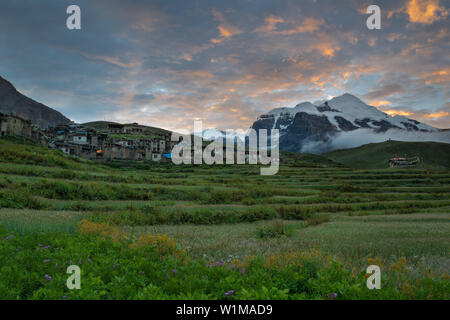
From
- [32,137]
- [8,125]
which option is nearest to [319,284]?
[8,125]

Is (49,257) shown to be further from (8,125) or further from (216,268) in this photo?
(8,125)

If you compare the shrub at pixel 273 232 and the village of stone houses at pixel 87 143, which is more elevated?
the village of stone houses at pixel 87 143

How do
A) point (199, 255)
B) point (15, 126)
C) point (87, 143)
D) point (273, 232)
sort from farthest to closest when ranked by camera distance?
1. point (87, 143)
2. point (15, 126)
3. point (273, 232)
4. point (199, 255)

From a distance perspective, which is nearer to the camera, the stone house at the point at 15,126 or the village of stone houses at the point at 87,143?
the stone house at the point at 15,126

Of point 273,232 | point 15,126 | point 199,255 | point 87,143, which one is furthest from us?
point 87,143

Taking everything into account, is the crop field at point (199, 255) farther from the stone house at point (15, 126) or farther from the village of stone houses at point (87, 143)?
the village of stone houses at point (87, 143)

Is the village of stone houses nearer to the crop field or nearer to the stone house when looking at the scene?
the stone house

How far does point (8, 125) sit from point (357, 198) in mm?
75540

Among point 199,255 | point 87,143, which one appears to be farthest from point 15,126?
point 199,255

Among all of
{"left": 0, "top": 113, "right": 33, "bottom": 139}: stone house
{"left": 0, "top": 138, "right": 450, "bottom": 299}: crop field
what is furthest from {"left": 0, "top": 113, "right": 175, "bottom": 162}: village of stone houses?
{"left": 0, "top": 138, "right": 450, "bottom": 299}: crop field

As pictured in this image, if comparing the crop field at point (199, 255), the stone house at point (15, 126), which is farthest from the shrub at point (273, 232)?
the stone house at point (15, 126)

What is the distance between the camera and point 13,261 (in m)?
5.72

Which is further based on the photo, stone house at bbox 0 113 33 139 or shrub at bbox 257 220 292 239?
stone house at bbox 0 113 33 139

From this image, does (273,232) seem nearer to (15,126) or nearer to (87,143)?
(15,126)
